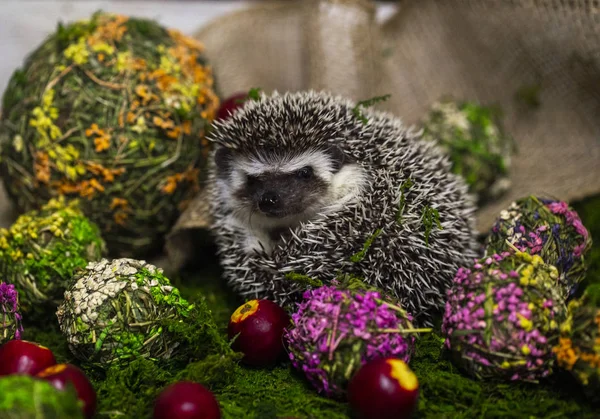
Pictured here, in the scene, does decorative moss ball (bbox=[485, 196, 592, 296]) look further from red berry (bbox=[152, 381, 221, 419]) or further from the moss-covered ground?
red berry (bbox=[152, 381, 221, 419])

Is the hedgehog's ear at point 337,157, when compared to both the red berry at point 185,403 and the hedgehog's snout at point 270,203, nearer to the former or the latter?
the hedgehog's snout at point 270,203

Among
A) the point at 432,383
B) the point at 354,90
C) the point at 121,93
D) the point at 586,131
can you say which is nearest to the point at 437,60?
the point at 354,90

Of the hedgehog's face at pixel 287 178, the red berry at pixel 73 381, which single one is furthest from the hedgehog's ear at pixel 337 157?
the red berry at pixel 73 381

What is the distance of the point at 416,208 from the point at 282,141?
585mm

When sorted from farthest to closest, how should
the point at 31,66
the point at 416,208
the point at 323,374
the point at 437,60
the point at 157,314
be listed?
the point at 437,60, the point at 31,66, the point at 416,208, the point at 157,314, the point at 323,374

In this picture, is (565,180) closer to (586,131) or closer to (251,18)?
(586,131)

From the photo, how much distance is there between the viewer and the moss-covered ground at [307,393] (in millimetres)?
1892

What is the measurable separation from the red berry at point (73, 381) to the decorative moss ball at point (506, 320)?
1190mm

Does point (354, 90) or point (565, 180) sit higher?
point (354, 90)

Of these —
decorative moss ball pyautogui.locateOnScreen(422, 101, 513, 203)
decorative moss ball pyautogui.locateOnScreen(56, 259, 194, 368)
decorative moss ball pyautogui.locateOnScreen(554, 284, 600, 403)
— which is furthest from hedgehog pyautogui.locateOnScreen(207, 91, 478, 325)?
decorative moss ball pyautogui.locateOnScreen(422, 101, 513, 203)

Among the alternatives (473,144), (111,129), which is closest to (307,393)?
(111,129)

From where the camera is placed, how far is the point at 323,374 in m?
1.93

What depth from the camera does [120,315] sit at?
Answer: 80.4 inches

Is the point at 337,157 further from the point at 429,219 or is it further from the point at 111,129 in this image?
the point at 111,129
